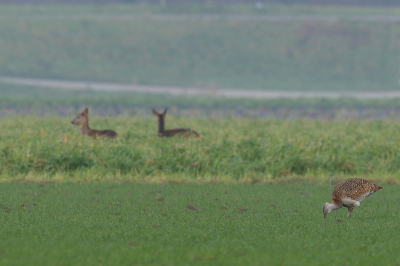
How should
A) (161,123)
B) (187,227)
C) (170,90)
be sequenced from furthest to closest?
(170,90) < (161,123) < (187,227)

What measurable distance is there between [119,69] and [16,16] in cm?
2097

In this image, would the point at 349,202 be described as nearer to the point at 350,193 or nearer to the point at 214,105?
the point at 350,193

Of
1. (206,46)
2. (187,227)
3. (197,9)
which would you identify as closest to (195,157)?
(187,227)

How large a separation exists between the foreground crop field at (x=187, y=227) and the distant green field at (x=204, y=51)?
183 feet

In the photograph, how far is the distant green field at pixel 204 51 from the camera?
2943 inches

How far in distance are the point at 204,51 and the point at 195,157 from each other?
63944 millimetres

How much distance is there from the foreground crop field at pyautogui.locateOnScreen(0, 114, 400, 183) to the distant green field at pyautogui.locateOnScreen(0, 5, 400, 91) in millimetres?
50226

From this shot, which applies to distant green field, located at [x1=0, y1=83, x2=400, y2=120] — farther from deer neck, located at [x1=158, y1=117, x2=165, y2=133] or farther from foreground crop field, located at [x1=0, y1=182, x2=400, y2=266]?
foreground crop field, located at [x1=0, y1=182, x2=400, y2=266]

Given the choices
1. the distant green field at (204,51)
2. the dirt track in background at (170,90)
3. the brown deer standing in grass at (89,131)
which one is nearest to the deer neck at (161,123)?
the brown deer standing in grass at (89,131)

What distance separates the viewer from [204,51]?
8281 cm

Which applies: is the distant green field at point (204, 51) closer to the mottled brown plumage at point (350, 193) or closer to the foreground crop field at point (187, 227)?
the foreground crop field at point (187, 227)

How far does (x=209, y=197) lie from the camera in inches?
611

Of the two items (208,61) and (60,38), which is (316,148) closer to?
(208,61)

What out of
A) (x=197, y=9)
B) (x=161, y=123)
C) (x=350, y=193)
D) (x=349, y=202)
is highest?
(x=197, y=9)
